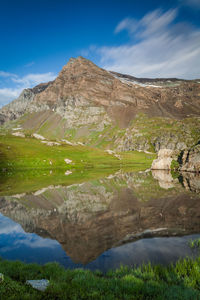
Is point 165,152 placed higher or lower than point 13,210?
higher

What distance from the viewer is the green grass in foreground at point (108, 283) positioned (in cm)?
876

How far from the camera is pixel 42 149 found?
110m

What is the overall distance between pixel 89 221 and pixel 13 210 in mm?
13107

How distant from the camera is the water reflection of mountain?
18.0 metres

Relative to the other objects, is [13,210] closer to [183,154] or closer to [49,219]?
[49,219]

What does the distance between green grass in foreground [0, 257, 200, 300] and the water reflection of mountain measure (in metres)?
3.40

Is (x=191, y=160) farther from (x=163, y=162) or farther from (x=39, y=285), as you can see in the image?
(x=39, y=285)

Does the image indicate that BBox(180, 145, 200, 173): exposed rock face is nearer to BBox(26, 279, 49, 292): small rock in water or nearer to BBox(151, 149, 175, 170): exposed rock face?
BBox(151, 149, 175, 170): exposed rock face

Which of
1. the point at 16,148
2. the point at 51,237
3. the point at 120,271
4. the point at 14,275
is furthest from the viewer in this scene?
the point at 16,148

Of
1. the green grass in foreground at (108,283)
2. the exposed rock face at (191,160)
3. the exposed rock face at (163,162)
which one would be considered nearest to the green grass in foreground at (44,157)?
the exposed rock face at (163,162)

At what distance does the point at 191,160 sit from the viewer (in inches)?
3762

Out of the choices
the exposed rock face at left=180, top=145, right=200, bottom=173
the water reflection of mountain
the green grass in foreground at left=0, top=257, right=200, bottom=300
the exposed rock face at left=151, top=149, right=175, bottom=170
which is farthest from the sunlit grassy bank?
the green grass in foreground at left=0, top=257, right=200, bottom=300

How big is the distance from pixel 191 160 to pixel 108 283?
9579 cm

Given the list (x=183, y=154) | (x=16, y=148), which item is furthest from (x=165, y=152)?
(x=16, y=148)
